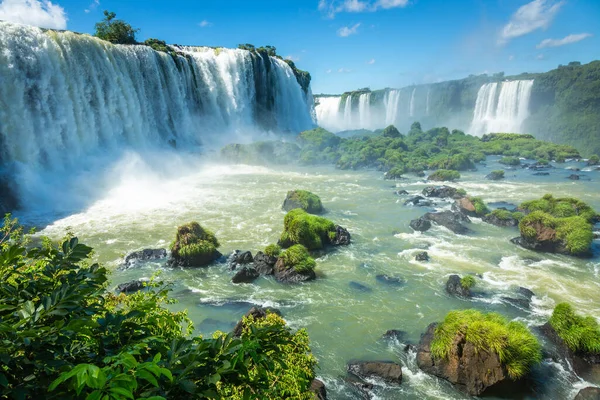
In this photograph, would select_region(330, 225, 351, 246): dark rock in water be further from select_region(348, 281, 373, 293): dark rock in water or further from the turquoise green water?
select_region(348, 281, 373, 293): dark rock in water

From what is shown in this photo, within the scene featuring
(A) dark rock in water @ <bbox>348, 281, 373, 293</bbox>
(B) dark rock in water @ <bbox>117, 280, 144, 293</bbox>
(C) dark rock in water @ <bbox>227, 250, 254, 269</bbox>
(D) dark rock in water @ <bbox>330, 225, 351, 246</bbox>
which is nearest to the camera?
(B) dark rock in water @ <bbox>117, 280, 144, 293</bbox>

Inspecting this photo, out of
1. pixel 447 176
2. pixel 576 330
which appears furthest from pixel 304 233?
pixel 447 176

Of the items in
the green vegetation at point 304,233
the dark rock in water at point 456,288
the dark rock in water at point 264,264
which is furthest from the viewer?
the green vegetation at point 304,233

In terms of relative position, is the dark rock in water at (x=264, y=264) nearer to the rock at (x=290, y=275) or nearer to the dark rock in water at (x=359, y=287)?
the rock at (x=290, y=275)

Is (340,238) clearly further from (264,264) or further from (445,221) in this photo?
(445,221)

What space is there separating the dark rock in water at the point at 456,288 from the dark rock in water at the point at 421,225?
7.44 meters

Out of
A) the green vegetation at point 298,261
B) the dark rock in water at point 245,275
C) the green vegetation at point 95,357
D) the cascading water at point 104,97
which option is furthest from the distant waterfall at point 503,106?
the green vegetation at point 95,357

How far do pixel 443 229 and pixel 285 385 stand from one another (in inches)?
781

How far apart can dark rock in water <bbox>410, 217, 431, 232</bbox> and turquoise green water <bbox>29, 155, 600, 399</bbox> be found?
1.86 ft

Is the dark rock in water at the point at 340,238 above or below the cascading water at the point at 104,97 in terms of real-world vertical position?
below

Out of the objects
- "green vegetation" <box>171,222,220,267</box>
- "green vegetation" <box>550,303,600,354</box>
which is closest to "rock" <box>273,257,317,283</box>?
"green vegetation" <box>171,222,220,267</box>

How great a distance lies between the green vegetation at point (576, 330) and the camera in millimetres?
9664

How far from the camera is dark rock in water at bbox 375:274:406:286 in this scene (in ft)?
48.8

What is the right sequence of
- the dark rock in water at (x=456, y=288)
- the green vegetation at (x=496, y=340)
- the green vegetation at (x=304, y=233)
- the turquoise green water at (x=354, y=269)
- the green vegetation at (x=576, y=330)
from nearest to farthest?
1. the green vegetation at (x=496, y=340)
2. the green vegetation at (x=576, y=330)
3. the turquoise green water at (x=354, y=269)
4. the dark rock in water at (x=456, y=288)
5. the green vegetation at (x=304, y=233)
